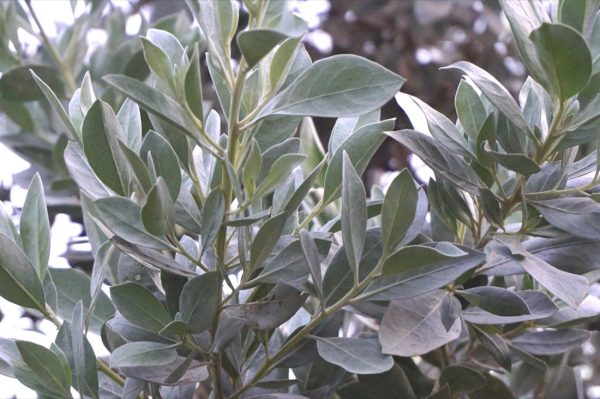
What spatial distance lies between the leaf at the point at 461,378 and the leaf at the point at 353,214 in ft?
0.47

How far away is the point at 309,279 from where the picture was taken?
1.91ft

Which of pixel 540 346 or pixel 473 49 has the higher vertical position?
pixel 540 346

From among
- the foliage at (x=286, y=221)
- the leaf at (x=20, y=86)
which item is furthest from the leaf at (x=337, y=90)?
the leaf at (x=20, y=86)

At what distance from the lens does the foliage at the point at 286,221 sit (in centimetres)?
50

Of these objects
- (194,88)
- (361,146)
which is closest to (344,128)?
(361,146)

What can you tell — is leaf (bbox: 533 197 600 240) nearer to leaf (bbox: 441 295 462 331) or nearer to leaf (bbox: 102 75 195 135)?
leaf (bbox: 441 295 462 331)

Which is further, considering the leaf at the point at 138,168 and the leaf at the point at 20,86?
the leaf at the point at 20,86

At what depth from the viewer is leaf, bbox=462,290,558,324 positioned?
0.57 m

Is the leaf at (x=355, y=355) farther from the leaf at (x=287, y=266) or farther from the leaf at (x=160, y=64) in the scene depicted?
the leaf at (x=160, y=64)

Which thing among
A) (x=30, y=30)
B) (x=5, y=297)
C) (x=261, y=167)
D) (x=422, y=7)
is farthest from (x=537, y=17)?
(x=422, y=7)

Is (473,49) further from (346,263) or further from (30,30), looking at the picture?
(346,263)

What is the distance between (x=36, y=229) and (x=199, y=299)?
0.16 m

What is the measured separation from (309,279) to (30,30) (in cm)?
70

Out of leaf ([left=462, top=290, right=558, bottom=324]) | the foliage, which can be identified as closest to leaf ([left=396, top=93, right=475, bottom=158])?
the foliage
